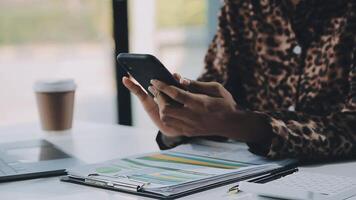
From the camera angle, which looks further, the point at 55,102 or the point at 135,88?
the point at 55,102

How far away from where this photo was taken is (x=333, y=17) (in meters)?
1.42

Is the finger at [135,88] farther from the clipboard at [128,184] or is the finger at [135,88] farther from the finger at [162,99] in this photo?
the clipboard at [128,184]

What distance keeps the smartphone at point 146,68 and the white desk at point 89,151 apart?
0.72ft

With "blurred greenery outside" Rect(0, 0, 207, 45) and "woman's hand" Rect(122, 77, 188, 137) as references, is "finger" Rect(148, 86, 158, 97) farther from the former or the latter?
"blurred greenery outside" Rect(0, 0, 207, 45)

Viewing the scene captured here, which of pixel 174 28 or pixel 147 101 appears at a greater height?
pixel 174 28

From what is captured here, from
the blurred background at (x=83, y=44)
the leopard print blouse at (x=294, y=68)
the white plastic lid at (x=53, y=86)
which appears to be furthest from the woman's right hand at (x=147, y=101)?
the blurred background at (x=83, y=44)

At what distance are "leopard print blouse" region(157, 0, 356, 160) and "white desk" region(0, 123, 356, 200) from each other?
3.0 inches

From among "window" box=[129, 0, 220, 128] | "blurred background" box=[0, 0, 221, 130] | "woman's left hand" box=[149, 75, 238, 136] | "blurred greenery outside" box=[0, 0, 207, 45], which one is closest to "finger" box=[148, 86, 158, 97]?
"woman's left hand" box=[149, 75, 238, 136]

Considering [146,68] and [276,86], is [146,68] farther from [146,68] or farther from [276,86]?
[276,86]

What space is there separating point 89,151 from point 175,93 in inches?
13.4

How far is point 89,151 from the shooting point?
4.53ft

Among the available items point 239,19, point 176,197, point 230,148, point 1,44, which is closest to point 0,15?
point 1,44

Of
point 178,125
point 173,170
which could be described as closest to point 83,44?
point 178,125

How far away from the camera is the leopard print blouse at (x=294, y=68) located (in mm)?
1231
